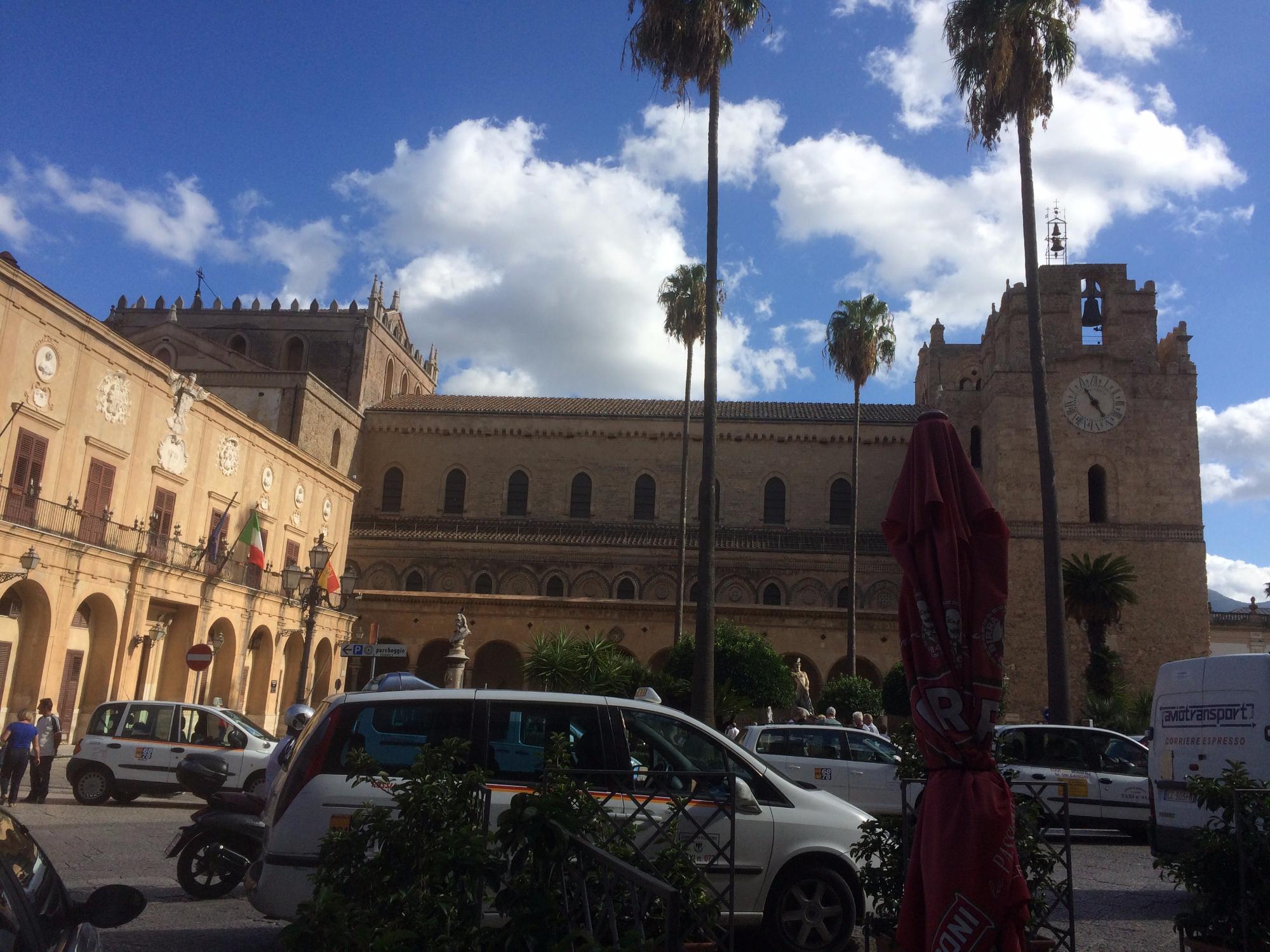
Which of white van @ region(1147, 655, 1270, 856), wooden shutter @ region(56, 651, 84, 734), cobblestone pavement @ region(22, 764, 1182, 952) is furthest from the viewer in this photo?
wooden shutter @ region(56, 651, 84, 734)

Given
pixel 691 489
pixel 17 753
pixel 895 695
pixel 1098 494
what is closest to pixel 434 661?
pixel 691 489

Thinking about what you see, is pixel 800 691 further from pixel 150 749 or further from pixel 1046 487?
pixel 150 749

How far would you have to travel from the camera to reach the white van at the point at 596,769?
20.2ft

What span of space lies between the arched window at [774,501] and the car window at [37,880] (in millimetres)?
39378

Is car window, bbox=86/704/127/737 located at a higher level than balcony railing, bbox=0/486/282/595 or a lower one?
lower

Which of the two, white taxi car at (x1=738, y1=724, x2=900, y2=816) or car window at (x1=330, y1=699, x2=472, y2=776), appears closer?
car window at (x1=330, y1=699, x2=472, y2=776)

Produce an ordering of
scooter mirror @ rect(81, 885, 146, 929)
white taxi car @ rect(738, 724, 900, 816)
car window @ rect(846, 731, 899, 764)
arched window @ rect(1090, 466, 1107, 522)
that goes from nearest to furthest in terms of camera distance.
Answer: scooter mirror @ rect(81, 885, 146, 929) < white taxi car @ rect(738, 724, 900, 816) < car window @ rect(846, 731, 899, 764) < arched window @ rect(1090, 466, 1107, 522)

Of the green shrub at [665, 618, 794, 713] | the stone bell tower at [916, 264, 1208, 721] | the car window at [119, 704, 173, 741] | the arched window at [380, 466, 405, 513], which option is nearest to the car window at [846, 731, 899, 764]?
the car window at [119, 704, 173, 741]

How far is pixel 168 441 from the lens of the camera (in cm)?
2589

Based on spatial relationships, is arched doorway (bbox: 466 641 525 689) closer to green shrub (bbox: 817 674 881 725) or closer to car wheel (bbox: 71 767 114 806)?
green shrub (bbox: 817 674 881 725)

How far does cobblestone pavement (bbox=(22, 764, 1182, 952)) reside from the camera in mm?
6730

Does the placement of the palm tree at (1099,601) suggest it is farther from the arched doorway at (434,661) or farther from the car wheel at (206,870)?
the car wheel at (206,870)

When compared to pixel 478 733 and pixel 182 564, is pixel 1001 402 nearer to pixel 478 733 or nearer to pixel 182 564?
pixel 182 564

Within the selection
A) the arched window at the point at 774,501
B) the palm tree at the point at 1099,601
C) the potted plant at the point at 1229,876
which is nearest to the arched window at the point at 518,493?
the arched window at the point at 774,501
